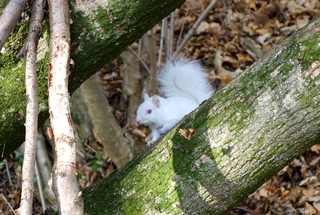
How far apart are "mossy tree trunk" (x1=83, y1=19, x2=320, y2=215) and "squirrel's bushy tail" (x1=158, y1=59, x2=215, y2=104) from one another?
2.84 feet

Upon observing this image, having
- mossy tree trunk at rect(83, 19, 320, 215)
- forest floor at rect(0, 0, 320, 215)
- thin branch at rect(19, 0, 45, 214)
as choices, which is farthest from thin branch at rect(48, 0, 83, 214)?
forest floor at rect(0, 0, 320, 215)

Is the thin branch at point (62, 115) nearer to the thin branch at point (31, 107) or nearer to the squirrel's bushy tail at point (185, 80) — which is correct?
the thin branch at point (31, 107)

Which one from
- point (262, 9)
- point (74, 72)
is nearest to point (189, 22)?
point (262, 9)

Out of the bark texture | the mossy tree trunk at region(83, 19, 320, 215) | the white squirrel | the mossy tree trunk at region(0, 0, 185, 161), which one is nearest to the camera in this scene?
the mossy tree trunk at region(83, 19, 320, 215)

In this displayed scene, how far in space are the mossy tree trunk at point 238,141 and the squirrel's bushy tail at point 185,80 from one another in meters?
0.87

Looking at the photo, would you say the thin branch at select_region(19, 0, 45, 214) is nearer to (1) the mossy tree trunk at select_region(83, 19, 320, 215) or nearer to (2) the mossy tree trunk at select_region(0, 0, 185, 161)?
(2) the mossy tree trunk at select_region(0, 0, 185, 161)

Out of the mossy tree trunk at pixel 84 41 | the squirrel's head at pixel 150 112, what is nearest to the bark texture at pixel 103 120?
the squirrel's head at pixel 150 112

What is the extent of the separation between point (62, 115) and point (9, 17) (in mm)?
488

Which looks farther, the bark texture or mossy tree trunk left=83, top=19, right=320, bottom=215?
the bark texture

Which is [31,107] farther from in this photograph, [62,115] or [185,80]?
[185,80]

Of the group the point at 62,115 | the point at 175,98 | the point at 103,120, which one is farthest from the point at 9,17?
the point at 103,120

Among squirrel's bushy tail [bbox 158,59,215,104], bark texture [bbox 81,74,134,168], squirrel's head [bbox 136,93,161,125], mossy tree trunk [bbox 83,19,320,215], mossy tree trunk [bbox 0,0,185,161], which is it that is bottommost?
mossy tree trunk [bbox 83,19,320,215]

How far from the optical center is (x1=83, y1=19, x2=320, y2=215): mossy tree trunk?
113 cm

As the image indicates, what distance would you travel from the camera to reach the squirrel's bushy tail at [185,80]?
2.21 m
